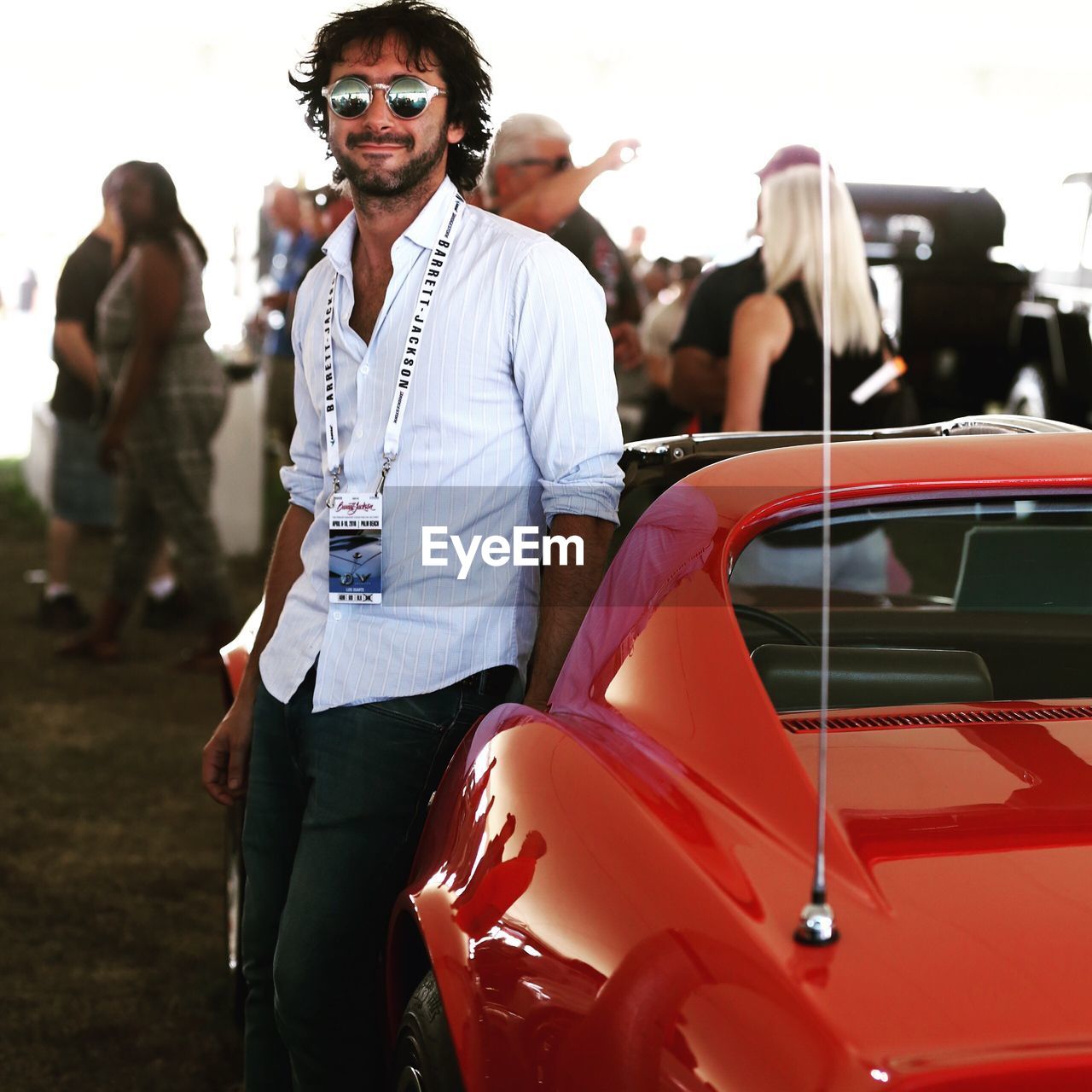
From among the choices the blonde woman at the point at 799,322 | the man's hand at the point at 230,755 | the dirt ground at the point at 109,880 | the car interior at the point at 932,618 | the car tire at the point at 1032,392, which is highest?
A: the blonde woman at the point at 799,322

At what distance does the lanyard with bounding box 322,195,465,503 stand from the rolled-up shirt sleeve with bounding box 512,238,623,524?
0.13 metres

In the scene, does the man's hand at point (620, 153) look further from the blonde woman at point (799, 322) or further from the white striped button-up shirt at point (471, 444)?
the white striped button-up shirt at point (471, 444)

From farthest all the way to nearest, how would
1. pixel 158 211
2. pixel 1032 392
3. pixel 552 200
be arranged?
pixel 1032 392 → pixel 158 211 → pixel 552 200

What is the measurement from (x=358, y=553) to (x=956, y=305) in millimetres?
10080

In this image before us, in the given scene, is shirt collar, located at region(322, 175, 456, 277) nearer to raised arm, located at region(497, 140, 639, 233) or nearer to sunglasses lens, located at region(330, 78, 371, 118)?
sunglasses lens, located at region(330, 78, 371, 118)

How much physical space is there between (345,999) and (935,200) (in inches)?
445

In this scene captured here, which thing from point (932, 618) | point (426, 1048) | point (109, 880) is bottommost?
point (109, 880)

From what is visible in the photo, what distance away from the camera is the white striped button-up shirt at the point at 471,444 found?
205 centimetres

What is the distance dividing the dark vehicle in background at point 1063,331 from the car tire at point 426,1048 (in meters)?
9.42

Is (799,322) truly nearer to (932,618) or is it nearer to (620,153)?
(620,153)

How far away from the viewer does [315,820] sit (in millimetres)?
2129

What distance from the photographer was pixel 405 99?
217cm

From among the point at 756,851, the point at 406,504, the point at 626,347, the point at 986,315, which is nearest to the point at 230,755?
the point at 406,504

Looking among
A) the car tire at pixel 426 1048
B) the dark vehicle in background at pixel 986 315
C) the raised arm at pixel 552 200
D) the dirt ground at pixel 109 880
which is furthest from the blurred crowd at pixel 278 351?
the dark vehicle in background at pixel 986 315
